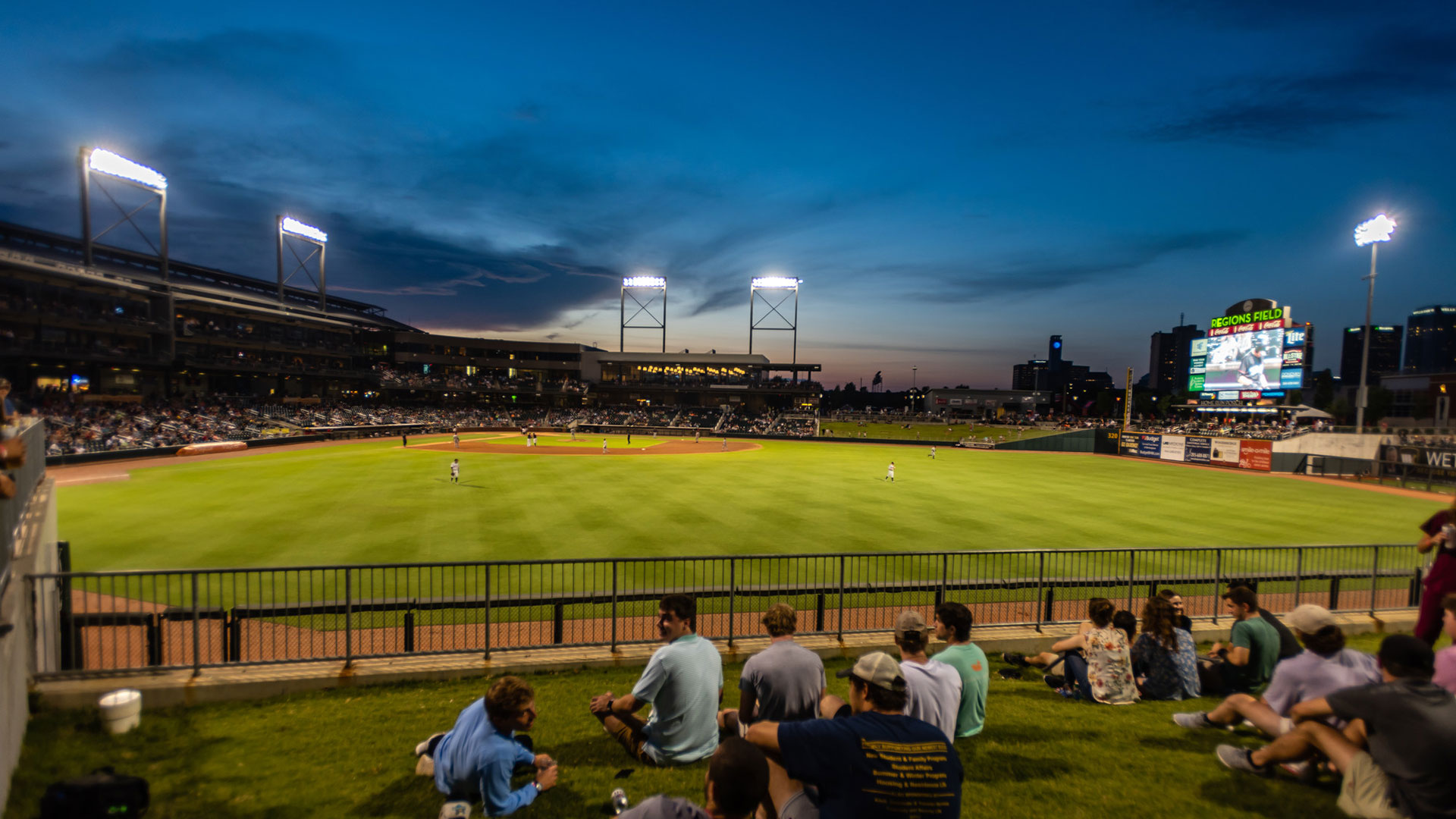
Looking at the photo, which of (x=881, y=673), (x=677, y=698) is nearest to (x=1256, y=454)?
(x=677, y=698)

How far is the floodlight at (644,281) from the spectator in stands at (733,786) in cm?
9588

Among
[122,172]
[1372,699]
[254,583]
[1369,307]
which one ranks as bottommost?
[254,583]

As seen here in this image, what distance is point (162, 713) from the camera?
6805 mm

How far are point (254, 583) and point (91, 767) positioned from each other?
10.2 m

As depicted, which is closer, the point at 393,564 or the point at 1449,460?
the point at 393,564

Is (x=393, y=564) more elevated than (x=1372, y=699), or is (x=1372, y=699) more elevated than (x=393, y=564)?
(x=1372, y=699)

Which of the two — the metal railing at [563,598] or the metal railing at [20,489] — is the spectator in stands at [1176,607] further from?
the metal railing at [20,489]

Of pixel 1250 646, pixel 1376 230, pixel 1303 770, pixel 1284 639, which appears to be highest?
pixel 1376 230

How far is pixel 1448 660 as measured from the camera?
5059 millimetres

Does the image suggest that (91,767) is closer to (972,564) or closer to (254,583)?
(254,583)

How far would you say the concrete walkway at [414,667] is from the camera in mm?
6996

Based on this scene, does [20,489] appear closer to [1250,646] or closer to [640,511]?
[640,511]

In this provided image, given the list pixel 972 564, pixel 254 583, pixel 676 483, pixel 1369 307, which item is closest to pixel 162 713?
pixel 254 583

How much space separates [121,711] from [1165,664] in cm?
1165
